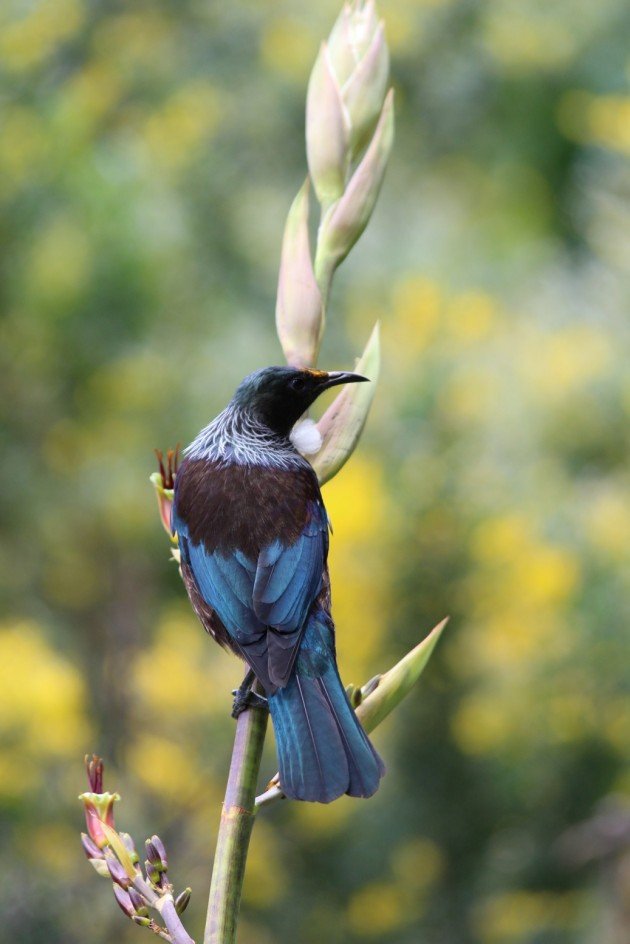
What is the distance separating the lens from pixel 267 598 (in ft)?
2.44

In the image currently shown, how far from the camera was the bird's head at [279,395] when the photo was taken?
78cm

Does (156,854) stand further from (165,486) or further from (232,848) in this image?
(165,486)

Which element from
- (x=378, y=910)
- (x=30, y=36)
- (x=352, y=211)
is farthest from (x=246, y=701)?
(x=30, y=36)

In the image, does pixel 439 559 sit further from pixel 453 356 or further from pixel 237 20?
pixel 237 20

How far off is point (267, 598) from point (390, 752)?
2.77 ft

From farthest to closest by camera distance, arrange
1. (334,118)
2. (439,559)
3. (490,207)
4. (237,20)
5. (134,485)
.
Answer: (490,207), (237,20), (134,485), (439,559), (334,118)

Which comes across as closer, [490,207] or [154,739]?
[154,739]

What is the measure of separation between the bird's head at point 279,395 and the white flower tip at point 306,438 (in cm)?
1

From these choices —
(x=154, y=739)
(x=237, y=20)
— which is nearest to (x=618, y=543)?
(x=154, y=739)

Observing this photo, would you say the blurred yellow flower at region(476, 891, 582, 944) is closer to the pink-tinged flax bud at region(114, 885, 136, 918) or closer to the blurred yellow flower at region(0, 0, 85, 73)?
the pink-tinged flax bud at region(114, 885, 136, 918)

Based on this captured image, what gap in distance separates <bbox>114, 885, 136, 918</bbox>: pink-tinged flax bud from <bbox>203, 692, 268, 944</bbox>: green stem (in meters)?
0.04

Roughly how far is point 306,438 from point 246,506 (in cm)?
9

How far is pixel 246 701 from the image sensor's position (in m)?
0.67

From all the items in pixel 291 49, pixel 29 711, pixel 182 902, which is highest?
pixel 291 49
